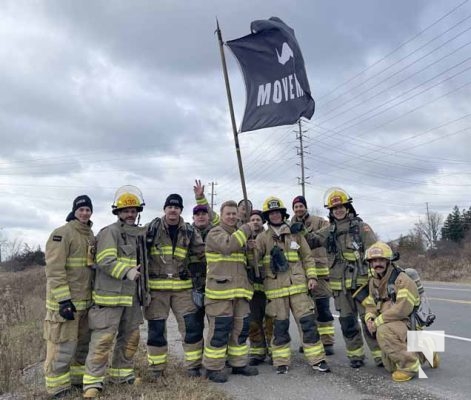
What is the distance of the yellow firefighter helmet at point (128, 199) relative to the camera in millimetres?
5852

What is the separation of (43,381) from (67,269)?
1615 mm

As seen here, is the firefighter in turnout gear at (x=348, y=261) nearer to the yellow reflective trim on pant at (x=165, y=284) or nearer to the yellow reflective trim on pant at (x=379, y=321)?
the yellow reflective trim on pant at (x=379, y=321)

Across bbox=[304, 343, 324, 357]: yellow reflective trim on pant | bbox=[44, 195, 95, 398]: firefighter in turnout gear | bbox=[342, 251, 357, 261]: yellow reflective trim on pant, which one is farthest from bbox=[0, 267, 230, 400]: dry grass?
bbox=[342, 251, 357, 261]: yellow reflective trim on pant

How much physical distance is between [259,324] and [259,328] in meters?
0.06

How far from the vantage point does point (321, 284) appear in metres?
7.44

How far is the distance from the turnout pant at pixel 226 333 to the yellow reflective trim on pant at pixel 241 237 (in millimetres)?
798

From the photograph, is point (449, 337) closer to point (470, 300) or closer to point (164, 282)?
point (164, 282)

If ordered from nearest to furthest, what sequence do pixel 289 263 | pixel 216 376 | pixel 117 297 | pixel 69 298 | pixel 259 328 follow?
1. pixel 69 298
2. pixel 117 297
3. pixel 216 376
4. pixel 289 263
5. pixel 259 328

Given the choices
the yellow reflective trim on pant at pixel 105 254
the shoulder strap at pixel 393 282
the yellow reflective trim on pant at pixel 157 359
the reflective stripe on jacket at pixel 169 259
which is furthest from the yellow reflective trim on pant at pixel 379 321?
the yellow reflective trim on pant at pixel 105 254

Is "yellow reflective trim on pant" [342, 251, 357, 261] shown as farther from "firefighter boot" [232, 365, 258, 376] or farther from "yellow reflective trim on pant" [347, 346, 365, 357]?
"firefighter boot" [232, 365, 258, 376]

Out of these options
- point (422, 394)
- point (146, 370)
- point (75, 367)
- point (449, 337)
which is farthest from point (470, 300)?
point (75, 367)

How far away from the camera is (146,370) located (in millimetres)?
6211

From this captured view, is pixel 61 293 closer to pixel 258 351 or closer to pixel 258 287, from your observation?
pixel 258 287

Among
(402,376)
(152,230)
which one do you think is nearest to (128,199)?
(152,230)
